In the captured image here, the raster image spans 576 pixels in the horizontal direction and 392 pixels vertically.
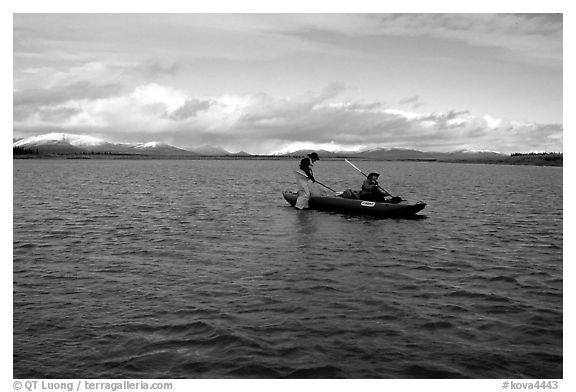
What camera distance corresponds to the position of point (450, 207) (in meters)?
33.4

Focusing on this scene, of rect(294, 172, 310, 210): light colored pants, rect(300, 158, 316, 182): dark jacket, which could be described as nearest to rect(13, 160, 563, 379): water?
rect(300, 158, 316, 182): dark jacket

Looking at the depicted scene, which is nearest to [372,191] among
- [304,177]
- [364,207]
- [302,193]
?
[364,207]

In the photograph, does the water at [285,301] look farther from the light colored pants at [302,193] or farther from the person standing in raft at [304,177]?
the light colored pants at [302,193]

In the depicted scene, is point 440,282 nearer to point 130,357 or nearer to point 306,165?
point 130,357

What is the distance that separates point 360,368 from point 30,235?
16.7 meters

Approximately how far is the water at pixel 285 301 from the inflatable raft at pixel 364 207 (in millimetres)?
2269

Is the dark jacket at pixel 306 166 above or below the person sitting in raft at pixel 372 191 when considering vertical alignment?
above

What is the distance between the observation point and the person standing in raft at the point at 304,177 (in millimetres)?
27844

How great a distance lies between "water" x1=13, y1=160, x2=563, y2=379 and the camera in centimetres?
909

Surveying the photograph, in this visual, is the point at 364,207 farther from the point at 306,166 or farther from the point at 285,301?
the point at 285,301

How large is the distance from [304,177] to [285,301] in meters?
16.9

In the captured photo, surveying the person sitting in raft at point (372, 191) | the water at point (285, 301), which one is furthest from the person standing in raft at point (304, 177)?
the water at point (285, 301)

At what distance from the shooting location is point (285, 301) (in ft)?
40.2

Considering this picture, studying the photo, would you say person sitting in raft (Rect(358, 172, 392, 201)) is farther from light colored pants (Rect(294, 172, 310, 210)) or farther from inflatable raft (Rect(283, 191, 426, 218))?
light colored pants (Rect(294, 172, 310, 210))
